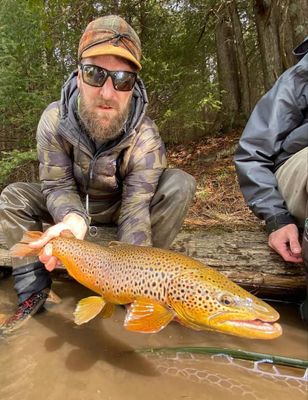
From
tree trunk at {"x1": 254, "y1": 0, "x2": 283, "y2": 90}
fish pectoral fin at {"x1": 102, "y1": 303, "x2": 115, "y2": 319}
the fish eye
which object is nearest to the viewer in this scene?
the fish eye

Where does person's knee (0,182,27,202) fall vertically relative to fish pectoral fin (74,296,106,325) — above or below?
above

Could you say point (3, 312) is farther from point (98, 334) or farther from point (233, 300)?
point (233, 300)

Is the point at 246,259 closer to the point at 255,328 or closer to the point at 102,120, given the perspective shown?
the point at 255,328

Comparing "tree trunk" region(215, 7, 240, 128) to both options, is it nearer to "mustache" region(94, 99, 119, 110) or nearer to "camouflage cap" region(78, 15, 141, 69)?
"camouflage cap" region(78, 15, 141, 69)

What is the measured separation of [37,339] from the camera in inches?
117

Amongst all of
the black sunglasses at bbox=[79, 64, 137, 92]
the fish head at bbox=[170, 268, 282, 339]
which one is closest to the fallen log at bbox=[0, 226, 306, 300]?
the fish head at bbox=[170, 268, 282, 339]

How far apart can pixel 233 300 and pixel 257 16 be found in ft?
19.1

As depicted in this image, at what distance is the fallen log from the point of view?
3268 mm

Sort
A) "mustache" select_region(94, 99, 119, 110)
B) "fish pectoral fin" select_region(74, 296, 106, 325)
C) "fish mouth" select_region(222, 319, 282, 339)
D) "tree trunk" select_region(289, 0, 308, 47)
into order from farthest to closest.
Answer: "tree trunk" select_region(289, 0, 308, 47) → "mustache" select_region(94, 99, 119, 110) → "fish pectoral fin" select_region(74, 296, 106, 325) → "fish mouth" select_region(222, 319, 282, 339)

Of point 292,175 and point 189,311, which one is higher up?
point 292,175

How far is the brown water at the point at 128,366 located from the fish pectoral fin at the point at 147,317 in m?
0.46

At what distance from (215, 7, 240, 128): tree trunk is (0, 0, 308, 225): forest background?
780 mm

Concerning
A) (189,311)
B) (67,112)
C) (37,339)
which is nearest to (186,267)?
(189,311)

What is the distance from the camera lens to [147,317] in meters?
2.17
